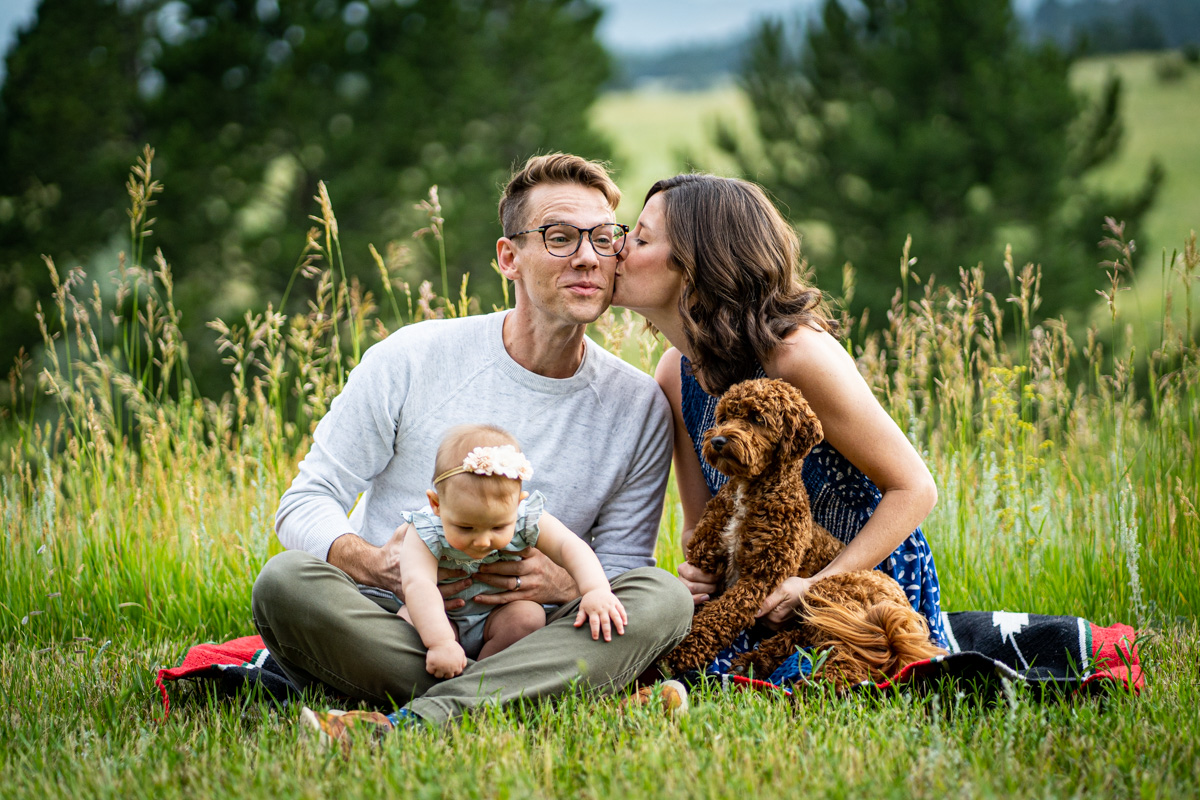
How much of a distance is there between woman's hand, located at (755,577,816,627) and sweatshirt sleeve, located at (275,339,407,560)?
51.7 inches

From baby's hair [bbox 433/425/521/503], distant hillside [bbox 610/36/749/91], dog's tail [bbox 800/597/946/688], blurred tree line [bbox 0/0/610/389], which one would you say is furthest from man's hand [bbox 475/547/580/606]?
distant hillside [bbox 610/36/749/91]

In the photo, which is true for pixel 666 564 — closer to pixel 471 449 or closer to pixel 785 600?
pixel 785 600

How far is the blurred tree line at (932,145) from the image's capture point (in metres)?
12.1

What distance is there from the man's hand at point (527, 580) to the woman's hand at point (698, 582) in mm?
366

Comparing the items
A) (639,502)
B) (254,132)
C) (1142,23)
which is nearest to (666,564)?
(639,502)

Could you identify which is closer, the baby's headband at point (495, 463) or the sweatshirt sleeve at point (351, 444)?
the baby's headband at point (495, 463)

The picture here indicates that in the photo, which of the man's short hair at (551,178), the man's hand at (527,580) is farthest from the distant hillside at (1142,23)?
the man's hand at (527,580)

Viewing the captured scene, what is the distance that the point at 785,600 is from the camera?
2.62m

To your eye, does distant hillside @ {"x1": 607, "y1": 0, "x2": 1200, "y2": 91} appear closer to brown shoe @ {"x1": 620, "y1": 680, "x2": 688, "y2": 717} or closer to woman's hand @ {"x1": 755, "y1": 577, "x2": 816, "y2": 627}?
woman's hand @ {"x1": 755, "y1": 577, "x2": 816, "y2": 627}

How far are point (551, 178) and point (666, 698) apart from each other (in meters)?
1.76

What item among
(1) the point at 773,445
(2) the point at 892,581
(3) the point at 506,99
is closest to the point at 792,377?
(1) the point at 773,445

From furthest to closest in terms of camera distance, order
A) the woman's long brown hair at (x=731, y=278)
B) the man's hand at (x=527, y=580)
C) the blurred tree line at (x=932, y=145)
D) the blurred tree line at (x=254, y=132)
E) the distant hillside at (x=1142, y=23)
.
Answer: the distant hillside at (x=1142, y=23), the blurred tree line at (x=254, y=132), the blurred tree line at (x=932, y=145), the woman's long brown hair at (x=731, y=278), the man's hand at (x=527, y=580)

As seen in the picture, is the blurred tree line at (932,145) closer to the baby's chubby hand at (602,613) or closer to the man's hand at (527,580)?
the man's hand at (527,580)

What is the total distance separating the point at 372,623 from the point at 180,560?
5.86 feet
